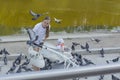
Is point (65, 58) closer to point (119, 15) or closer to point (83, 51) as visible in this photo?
point (119, 15)

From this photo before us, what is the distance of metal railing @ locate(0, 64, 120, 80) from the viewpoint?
1.16 metres

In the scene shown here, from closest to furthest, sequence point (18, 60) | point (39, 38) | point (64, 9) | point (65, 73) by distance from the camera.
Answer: point (65, 73) → point (64, 9) → point (39, 38) → point (18, 60)

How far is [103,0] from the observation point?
17.2 feet

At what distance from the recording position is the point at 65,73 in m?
→ 1.20

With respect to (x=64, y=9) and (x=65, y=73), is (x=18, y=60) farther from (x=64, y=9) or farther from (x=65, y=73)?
(x=65, y=73)

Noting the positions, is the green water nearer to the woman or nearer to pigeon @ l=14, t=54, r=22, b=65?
the woman

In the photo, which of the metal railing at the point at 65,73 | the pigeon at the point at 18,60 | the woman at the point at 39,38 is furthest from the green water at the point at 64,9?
the metal railing at the point at 65,73

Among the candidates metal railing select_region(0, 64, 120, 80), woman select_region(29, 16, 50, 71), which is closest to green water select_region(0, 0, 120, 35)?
woman select_region(29, 16, 50, 71)

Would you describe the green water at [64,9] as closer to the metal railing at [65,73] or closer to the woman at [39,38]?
the woman at [39,38]

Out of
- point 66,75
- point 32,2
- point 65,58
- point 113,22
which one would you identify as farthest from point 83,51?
point 66,75

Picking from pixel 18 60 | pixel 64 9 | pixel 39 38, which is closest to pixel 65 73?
pixel 64 9

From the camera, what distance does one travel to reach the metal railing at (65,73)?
1164 millimetres

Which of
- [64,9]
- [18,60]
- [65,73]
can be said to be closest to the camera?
[65,73]

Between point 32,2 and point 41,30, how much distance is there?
121 centimetres
